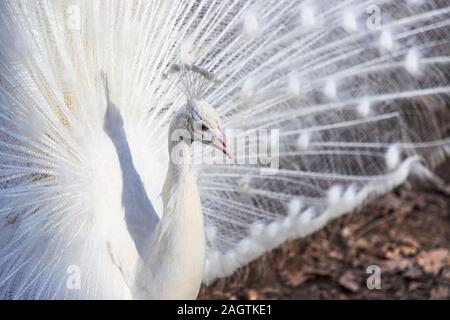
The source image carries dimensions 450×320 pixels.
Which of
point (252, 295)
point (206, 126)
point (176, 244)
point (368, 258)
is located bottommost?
point (252, 295)

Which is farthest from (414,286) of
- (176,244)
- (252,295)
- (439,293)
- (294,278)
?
(176,244)

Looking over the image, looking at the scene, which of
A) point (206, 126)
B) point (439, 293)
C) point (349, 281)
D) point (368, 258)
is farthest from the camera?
point (368, 258)

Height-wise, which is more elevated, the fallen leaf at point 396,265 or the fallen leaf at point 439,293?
the fallen leaf at point 396,265

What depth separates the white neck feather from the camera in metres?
2.02

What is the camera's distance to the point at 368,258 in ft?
10.9

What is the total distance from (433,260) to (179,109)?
1.57m

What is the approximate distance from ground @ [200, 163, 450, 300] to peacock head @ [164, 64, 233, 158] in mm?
1098

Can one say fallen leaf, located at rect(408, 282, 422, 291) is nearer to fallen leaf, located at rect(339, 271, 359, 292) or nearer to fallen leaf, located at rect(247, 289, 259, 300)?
fallen leaf, located at rect(339, 271, 359, 292)

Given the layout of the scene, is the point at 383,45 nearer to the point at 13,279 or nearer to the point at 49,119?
the point at 49,119

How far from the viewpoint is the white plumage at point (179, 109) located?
85.6 inches

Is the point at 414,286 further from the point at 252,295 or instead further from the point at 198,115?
the point at 198,115

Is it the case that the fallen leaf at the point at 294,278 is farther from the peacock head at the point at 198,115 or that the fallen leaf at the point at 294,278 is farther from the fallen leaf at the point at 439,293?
the peacock head at the point at 198,115

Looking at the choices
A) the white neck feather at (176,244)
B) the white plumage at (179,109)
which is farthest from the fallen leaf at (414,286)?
the white neck feather at (176,244)

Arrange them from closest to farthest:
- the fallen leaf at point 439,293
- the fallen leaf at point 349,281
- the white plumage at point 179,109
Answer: the white plumage at point 179,109
the fallen leaf at point 439,293
the fallen leaf at point 349,281
